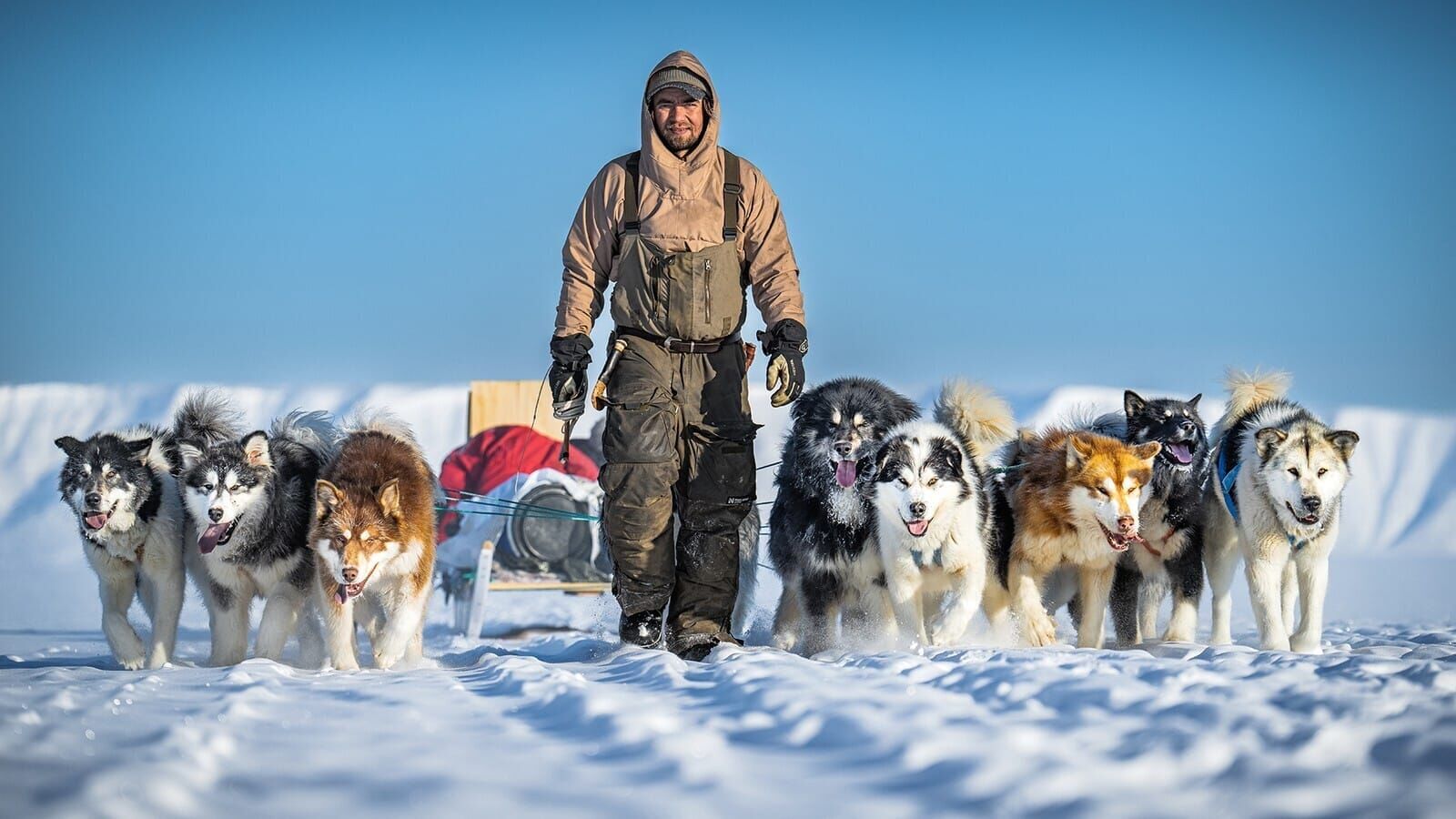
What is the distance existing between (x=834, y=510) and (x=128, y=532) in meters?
3.23

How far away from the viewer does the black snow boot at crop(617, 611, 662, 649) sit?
504 cm

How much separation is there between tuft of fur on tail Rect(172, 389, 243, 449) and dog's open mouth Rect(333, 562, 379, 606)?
118 centimetres

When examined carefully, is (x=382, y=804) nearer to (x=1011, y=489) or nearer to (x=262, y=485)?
(x=262, y=485)

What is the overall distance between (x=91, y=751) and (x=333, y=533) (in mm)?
2235

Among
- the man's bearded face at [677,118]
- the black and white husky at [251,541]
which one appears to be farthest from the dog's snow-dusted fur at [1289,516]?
the black and white husky at [251,541]

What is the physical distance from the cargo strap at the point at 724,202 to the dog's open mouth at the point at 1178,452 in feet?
7.48

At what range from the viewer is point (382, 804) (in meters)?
2.34

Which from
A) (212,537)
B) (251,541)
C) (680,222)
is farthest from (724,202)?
(212,537)

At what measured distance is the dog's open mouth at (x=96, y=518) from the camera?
516cm

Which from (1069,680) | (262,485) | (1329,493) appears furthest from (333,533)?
(1329,493)

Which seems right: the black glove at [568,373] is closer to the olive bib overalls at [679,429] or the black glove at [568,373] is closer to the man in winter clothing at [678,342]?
the man in winter clothing at [678,342]

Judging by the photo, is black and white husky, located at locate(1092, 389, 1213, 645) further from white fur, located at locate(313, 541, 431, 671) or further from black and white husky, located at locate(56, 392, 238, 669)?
black and white husky, located at locate(56, 392, 238, 669)

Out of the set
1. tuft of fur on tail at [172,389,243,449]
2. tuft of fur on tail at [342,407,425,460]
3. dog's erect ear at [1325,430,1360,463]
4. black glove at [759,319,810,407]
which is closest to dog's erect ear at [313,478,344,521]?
tuft of fur on tail at [342,407,425,460]

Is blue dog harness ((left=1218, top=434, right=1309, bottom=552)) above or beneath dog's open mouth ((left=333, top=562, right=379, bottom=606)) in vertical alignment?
above
